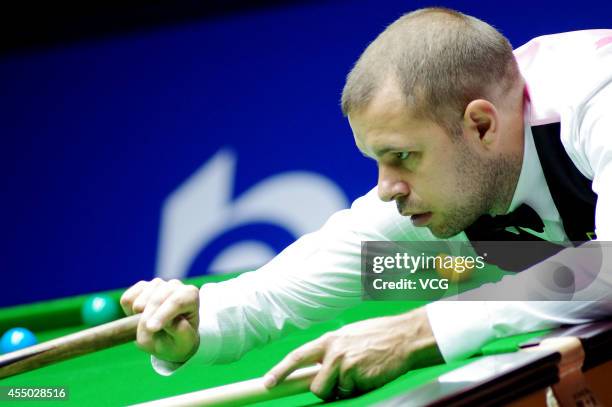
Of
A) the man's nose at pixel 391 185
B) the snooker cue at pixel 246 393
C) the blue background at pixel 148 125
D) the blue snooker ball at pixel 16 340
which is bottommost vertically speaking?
the snooker cue at pixel 246 393

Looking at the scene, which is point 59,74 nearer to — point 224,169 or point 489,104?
point 224,169

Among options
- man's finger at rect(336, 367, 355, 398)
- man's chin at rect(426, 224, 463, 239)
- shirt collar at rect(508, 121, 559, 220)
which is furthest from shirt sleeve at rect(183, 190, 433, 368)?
man's finger at rect(336, 367, 355, 398)

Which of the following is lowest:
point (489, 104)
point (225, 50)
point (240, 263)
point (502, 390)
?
point (502, 390)

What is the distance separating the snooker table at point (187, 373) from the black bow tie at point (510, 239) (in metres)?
0.47

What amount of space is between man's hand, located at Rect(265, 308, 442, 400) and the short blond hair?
1.71 feet

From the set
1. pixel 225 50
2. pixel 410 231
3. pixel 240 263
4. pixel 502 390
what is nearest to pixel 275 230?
pixel 240 263

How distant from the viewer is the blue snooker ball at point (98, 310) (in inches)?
144

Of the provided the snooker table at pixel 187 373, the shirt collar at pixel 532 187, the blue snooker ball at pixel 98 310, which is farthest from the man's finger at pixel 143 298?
the blue snooker ball at pixel 98 310

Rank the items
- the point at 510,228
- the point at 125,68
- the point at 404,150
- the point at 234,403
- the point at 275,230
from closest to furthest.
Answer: the point at 234,403
the point at 404,150
the point at 510,228
the point at 275,230
the point at 125,68

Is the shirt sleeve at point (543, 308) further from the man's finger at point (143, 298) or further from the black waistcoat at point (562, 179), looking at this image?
the man's finger at point (143, 298)

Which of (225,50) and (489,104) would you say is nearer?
(489,104)

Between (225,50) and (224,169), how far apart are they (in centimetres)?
61

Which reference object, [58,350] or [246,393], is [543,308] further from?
[58,350]

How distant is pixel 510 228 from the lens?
2.69 m
